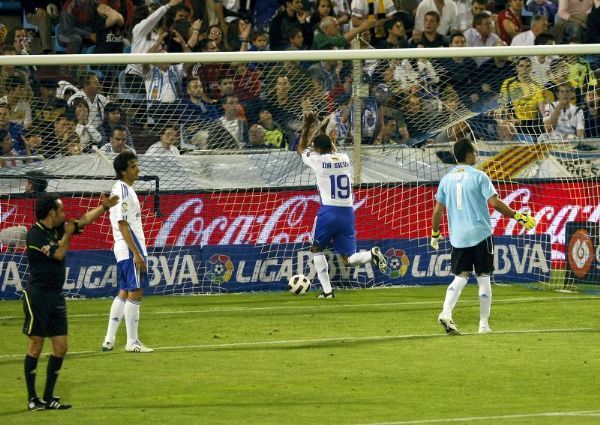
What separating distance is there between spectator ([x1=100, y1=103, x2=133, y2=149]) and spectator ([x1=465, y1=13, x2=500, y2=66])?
8603 millimetres

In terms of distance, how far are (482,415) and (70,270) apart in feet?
33.3

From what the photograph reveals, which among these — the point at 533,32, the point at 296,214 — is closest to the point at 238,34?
the point at 296,214

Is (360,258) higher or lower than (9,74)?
lower

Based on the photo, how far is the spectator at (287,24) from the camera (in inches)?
960

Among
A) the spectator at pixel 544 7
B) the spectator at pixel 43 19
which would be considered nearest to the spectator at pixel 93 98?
the spectator at pixel 43 19

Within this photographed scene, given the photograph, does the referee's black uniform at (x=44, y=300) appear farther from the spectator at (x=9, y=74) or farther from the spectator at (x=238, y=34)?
the spectator at (x=238, y=34)

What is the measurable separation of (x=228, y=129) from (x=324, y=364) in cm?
684

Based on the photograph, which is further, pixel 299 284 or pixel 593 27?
pixel 593 27

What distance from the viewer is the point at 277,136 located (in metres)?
20.1

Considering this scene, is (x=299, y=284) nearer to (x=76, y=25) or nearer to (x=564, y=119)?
(x=564, y=119)

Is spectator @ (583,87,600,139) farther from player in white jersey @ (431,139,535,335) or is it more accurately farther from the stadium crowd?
player in white jersey @ (431,139,535,335)

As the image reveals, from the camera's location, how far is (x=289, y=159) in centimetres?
2031

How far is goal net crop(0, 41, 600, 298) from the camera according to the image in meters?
19.0

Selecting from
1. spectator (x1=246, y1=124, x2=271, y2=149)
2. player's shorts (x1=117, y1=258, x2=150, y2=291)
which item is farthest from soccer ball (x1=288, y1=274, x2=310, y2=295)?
player's shorts (x1=117, y1=258, x2=150, y2=291)
